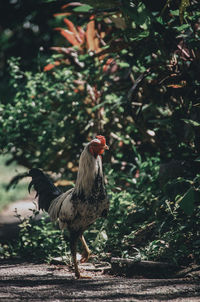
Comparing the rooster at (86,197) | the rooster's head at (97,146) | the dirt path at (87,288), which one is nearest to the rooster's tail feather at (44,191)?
the rooster at (86,197)

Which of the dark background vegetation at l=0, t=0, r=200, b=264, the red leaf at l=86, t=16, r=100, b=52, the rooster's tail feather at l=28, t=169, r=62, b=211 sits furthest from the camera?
the red leaf at l=86, t=16, r=100, b=52

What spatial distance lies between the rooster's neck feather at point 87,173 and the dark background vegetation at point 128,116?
0.69 meters

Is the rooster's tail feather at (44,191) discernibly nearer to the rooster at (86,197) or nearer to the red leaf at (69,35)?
the rooster at (86,197)

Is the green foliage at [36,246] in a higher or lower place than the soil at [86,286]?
higher

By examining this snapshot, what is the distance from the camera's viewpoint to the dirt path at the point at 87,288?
11.2ft

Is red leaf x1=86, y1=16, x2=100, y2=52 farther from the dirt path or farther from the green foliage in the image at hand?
the dirt path

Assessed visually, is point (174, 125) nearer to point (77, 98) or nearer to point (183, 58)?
point (183, 58)

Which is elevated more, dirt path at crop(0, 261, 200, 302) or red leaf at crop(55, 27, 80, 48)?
red leaf at crop(55, 27, 80, 48)

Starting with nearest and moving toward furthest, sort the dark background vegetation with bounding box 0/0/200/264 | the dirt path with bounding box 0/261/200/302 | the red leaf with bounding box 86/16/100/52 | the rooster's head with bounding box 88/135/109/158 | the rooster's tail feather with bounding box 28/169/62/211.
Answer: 1. the dirt path with bounding box 0/261/200/302
2. the rooster's head with bounding box 88/135/109/158
3. the dark background vegetation with bounding box 0/0/200/264
4. the rooster's tail feather with bounding box 28/169/62/211
5. the red leaf with bounding box 86/16/100/52

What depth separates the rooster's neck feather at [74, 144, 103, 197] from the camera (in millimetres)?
4152

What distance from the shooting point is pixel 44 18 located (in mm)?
8555

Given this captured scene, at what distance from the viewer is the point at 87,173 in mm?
4191

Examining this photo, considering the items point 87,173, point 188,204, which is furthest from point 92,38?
point 188,204

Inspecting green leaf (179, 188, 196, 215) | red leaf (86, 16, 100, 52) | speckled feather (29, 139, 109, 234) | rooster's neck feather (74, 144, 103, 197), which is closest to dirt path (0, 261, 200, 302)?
speckled feather (29, 139, 109, 234)
